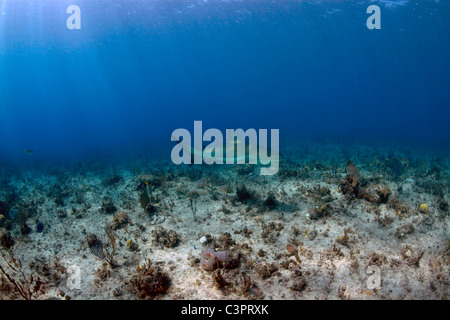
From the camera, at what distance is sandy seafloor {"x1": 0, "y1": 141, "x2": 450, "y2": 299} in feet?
15.3

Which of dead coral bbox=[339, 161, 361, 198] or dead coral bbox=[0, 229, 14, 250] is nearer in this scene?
dead coral bbox=[0, 229, 14, 250]

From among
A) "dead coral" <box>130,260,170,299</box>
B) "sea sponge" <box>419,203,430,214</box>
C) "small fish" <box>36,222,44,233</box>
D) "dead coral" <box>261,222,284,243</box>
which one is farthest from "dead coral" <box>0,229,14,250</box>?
"sea sponge" <box>419,203,430,214</box>

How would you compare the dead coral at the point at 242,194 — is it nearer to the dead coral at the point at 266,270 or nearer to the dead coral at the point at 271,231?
the dead coral at the point at 271,231

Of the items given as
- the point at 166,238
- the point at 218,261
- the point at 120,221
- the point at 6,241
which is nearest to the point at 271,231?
the point at 218,261

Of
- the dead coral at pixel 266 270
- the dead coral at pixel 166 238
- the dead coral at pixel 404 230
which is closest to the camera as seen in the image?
the dead coral at pixel 266 270

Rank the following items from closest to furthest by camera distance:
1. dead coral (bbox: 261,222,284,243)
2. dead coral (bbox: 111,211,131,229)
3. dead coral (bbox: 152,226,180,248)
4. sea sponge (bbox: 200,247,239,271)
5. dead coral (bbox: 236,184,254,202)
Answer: sea sponge (bbox: 200,247,239,271) → dead coral (bbox: 261,222,284,243) → dead coral (bbox: 152,226,180,248) → dead coral (bbox: 111,211,131,229) → dead coral (bbox: 236,184,254,202)

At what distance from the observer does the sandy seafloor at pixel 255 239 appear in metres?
4.67

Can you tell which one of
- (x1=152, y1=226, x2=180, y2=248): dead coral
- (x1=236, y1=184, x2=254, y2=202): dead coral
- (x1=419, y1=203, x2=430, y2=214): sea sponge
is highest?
(x1=236, y1=184, x2=254, y2=202): dead coral

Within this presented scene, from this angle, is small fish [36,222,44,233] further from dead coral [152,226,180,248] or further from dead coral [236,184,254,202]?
dead coral [236,184,254,202]

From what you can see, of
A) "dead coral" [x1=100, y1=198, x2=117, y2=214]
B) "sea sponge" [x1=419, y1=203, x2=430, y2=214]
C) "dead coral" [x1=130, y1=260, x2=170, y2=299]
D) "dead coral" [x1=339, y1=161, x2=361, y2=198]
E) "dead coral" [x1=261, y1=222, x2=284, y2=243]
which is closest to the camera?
"dead coral" [x1=130, y1=260, x2=170, y2=299]

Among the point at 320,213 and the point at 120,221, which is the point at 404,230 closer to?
the point at 320,213

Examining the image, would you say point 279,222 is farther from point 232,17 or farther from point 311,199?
point 232,17

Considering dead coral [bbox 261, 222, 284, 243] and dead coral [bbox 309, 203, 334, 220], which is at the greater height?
dead coral [bbox 309, 203, 334, 220]

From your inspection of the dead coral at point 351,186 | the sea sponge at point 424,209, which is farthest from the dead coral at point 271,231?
the sea sponge at point 424,209
